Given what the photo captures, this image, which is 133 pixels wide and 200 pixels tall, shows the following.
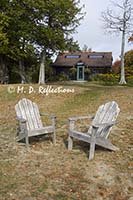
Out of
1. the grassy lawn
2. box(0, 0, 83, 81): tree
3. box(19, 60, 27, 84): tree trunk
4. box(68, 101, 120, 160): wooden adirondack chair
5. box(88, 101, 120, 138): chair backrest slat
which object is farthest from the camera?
box(19, 60, 27, 84): tree trunk

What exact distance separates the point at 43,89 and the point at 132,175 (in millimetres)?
11336

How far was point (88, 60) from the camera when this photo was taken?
38.0 meters

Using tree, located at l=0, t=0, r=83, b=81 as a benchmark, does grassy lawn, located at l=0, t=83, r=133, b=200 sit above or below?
below

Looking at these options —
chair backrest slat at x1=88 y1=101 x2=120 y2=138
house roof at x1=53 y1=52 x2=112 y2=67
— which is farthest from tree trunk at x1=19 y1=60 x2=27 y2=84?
chair backrest slat at x1=88 y1=101 x2=120 y2=138

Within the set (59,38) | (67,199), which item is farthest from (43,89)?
(67,199)

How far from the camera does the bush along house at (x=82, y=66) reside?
118 feet

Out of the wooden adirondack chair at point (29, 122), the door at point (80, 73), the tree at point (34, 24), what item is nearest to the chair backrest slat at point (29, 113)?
the wooden adirondack chair at point (29, 122)

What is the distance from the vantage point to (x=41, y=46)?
23.9 metres

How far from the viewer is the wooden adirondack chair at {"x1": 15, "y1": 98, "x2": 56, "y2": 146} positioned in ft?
19.1

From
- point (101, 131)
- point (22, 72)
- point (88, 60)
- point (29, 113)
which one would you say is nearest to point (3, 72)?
point (22, 72)

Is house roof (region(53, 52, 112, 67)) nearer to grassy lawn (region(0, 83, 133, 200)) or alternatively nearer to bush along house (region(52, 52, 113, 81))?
bush along house (region(52, 52, 113, 81))

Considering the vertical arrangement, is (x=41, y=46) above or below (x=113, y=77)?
above

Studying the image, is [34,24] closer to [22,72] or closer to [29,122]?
[22,72]

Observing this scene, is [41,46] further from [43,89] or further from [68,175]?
[68,175]
